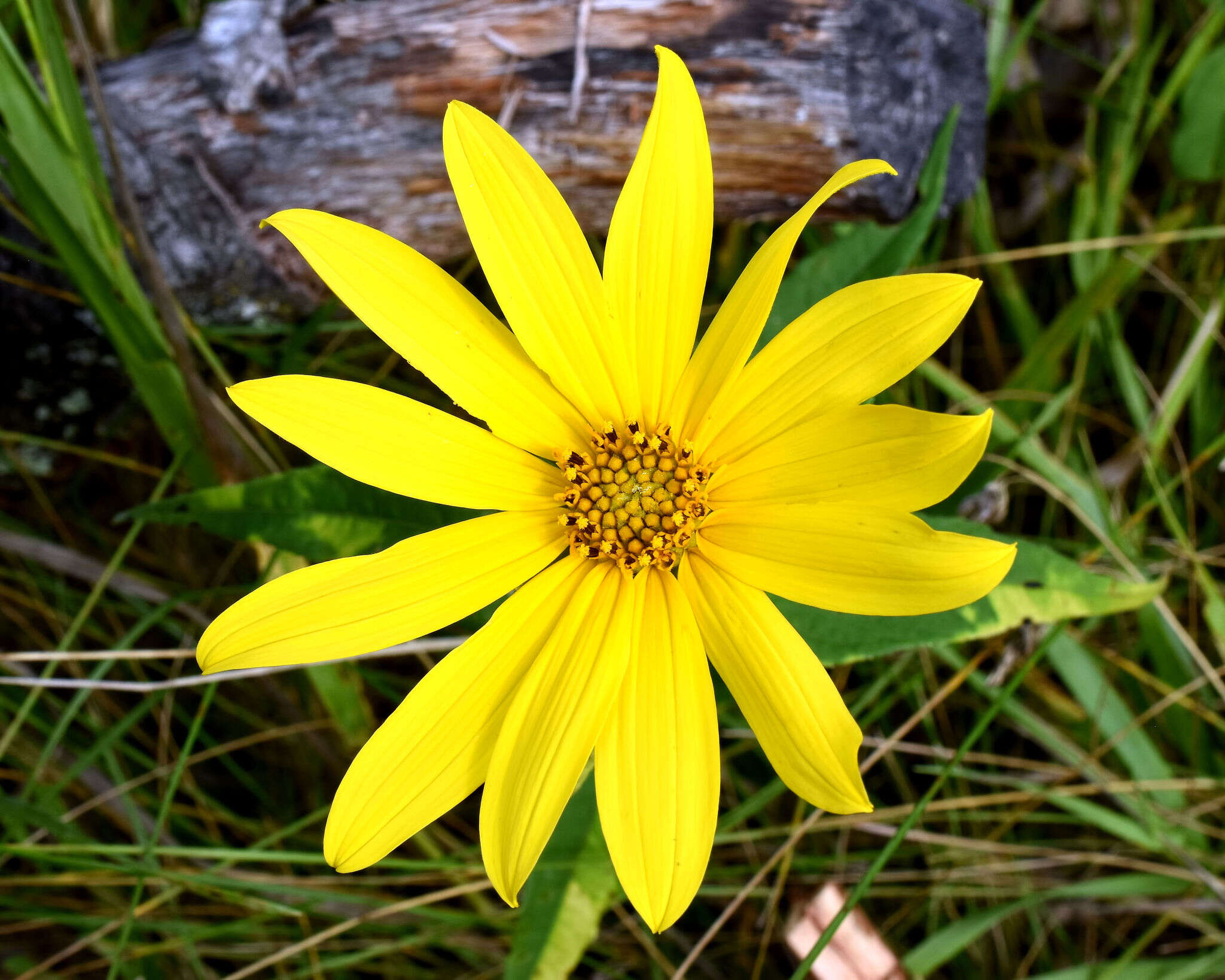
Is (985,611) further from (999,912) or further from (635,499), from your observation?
(999,912)

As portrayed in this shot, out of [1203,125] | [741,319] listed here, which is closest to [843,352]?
[741,319]

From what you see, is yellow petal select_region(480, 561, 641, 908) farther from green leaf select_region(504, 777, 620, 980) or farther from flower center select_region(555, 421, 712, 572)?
green leaf select_region(504, 777, 620, 980)

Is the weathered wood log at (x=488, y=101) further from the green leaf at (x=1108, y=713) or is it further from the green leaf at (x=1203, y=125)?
the green leaf at (x=1108, y=713)

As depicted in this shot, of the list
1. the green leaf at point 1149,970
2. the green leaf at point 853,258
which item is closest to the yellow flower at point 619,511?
the green leaf at point 853,258

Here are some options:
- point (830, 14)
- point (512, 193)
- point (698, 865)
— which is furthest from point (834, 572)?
point (830, 14)

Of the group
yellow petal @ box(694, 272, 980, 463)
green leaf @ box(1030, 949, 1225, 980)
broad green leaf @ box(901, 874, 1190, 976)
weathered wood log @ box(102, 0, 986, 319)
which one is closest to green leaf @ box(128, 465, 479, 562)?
yellow petal @ box(694, 272, 980, 463)

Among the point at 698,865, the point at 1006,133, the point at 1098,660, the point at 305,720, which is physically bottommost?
the point at 305,720

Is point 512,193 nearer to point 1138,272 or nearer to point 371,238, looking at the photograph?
point 371,238
